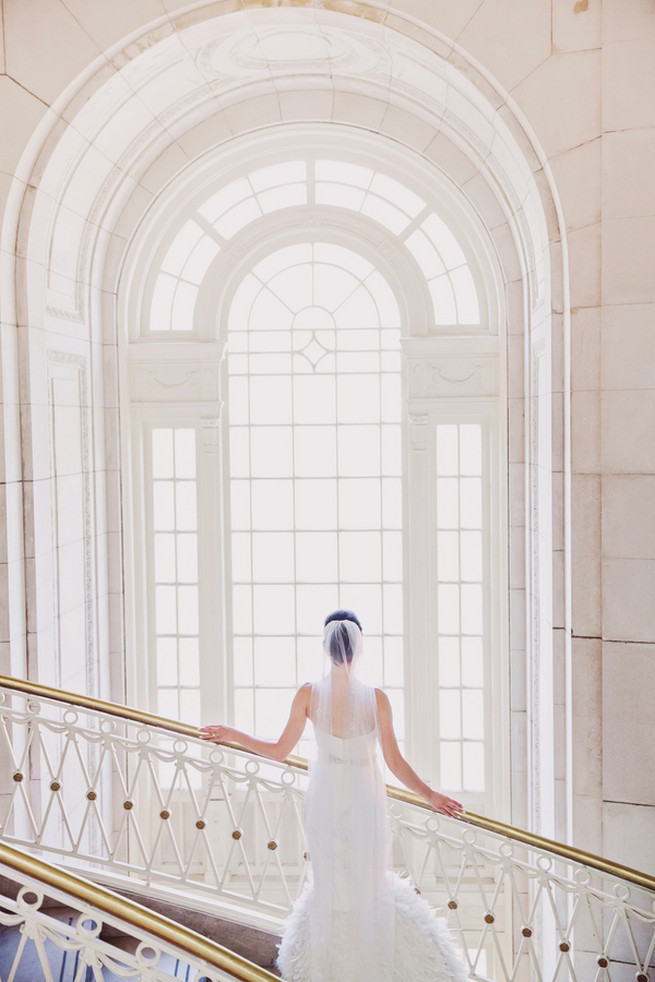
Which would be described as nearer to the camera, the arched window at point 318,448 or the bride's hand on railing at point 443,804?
the bride's hand on railing at point 443,804

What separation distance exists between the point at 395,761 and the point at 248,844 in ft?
13.3

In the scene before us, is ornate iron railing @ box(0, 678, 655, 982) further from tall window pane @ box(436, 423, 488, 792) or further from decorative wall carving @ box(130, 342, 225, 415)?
decorative wall carving @ box(130, 342, 225, 415)

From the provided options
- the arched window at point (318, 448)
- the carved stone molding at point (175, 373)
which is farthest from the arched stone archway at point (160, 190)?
the arched window at point (318, 448)

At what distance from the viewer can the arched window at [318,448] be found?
7.58m

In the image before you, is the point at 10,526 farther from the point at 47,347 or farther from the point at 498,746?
the point at 498,746

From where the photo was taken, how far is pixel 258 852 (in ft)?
25.0

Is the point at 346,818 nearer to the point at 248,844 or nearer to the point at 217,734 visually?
the point at 217,734

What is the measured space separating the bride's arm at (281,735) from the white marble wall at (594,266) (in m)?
1.98

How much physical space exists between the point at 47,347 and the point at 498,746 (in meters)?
4.97

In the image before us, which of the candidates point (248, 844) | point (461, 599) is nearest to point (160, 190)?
point (461, 599)

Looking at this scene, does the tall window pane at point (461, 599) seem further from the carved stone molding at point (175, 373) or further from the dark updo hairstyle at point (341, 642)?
the dark updo hairstyle at point (341, 642)

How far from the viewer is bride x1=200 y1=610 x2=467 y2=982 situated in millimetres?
3916

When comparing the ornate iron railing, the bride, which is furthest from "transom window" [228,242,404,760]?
the bride

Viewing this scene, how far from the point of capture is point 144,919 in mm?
3383
